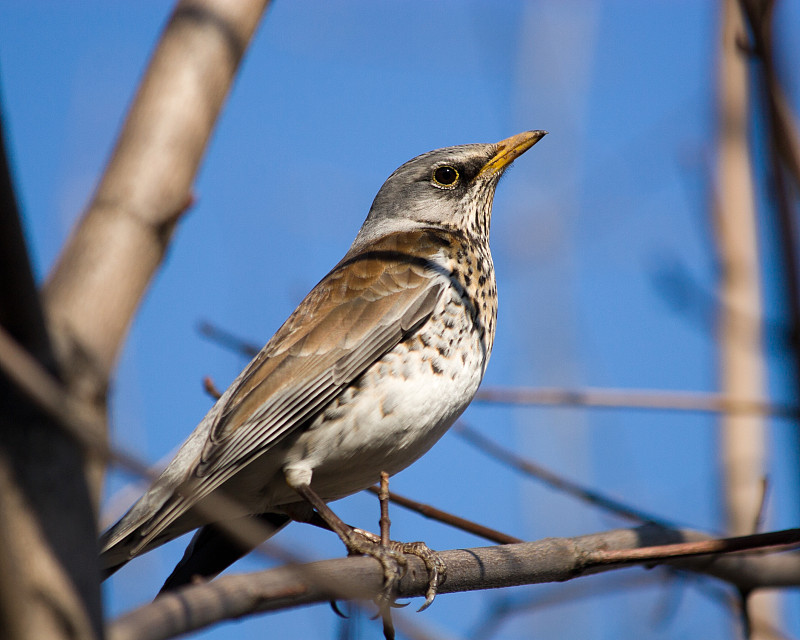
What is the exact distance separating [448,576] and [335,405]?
1129 mm

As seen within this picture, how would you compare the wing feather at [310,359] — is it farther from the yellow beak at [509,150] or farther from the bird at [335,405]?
the yellow beak at [509,150]

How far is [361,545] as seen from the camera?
12.7ft

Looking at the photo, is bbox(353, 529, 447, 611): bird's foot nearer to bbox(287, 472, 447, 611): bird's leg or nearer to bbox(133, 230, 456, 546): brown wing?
bbox(287, 472, 447, 611): bird's leg

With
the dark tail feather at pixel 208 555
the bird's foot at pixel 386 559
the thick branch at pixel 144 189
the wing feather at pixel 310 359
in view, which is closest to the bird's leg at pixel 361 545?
the bird's foot at pixel 386 559

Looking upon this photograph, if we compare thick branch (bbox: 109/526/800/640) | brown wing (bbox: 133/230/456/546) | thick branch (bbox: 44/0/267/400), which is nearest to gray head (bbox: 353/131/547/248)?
brown wing (bbox: 133/230/456/546)

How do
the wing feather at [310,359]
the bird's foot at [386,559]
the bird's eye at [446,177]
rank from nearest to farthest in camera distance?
the bird's foot at [386,559] < the wing feather at [310,359] < the bird's eye at [446,177]

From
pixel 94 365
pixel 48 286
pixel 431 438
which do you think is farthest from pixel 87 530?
pixel 431 438

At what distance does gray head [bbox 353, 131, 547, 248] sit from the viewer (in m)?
5.42

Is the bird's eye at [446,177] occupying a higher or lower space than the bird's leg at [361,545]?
higher

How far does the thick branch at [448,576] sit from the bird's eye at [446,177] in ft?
8.57

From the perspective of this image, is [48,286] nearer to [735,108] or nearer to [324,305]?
[324,305]

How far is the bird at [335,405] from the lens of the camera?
157 inches

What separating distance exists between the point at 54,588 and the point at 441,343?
3.02 metres

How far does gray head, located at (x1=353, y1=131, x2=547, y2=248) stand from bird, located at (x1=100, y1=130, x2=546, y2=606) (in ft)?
1.73
